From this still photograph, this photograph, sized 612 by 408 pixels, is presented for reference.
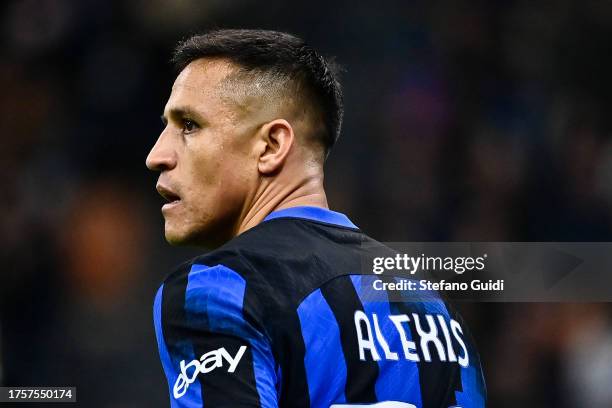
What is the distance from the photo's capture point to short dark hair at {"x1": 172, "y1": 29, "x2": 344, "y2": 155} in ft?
8.29

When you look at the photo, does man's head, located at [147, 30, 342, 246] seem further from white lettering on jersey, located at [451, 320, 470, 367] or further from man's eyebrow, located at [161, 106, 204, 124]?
white lettering on jersey, located at [451, 320, 470, 367]

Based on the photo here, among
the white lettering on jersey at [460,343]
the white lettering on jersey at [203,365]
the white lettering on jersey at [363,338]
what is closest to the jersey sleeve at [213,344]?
the white lettering on jersey at [203,365]

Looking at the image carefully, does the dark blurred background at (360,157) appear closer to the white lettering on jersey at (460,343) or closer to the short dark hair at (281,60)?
Answer: the short dark hair at (281,60)

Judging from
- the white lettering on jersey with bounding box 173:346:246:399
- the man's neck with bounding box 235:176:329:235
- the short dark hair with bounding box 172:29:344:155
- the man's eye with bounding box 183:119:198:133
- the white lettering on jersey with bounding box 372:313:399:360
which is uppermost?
the short dark hair with bounding box 172:29:344:155

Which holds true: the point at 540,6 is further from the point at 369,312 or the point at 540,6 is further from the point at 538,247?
the point at 369,312

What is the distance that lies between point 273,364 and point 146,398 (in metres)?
3.80

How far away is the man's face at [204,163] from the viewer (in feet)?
7.91

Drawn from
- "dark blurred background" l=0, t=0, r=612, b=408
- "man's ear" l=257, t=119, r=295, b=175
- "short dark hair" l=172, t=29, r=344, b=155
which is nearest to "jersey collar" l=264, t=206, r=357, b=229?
"man's ear" l=257, t=119, r=295, b=175

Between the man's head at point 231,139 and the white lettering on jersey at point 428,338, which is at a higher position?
the man's head at point 231,139

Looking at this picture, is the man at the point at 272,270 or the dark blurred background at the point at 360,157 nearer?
the man at the point at 272,270

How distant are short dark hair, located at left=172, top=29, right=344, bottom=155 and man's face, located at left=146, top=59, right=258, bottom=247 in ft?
0.31

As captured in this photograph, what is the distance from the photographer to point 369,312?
2.06 m

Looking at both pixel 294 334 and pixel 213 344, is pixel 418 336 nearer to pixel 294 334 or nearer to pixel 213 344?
pixel 294 334

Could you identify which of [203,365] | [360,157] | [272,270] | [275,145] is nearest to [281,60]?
[275,145]
